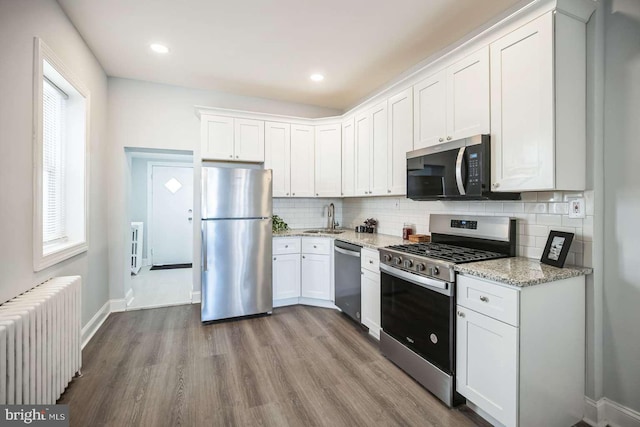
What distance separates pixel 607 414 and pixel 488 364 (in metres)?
0.87

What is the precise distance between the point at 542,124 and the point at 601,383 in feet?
5.37

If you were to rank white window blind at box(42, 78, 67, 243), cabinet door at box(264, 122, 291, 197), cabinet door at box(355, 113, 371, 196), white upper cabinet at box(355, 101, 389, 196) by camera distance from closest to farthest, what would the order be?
white window blind at box(42, 78, 67, 243) < white upper cabinet at box(355, 101, 389, 196) < cabinet door at box(355, 113, 371, 196) < cabinet door at box(264, 122, 291, 197)

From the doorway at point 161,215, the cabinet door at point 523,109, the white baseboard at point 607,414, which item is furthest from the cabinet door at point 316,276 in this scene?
the doorway at point 161,215

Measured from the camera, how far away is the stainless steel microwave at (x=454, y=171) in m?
2.07

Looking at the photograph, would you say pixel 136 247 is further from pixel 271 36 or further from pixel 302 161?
pixel 271 36

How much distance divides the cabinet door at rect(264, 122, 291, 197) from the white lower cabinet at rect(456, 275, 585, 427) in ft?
8.68

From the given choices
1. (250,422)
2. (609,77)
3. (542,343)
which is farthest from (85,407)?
(609,77)

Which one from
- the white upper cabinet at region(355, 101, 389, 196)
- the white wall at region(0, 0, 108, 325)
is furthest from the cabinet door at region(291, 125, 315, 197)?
the white wall at region(0, 0, 108, 325)

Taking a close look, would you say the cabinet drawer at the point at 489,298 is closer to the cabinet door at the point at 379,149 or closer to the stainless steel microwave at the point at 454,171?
the stainless steel microwave at the point at 454,171

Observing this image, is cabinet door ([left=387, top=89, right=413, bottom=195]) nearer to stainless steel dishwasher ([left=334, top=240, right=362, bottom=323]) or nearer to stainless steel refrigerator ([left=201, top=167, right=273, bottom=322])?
stainless steel dishwasher ([left=334, top=240, right=362, bottom=323])

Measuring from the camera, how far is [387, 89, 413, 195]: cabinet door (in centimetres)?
285

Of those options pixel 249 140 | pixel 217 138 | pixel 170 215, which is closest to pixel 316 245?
pixel 249 140

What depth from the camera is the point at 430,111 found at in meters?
2.58

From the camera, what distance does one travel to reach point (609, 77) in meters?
1.81
